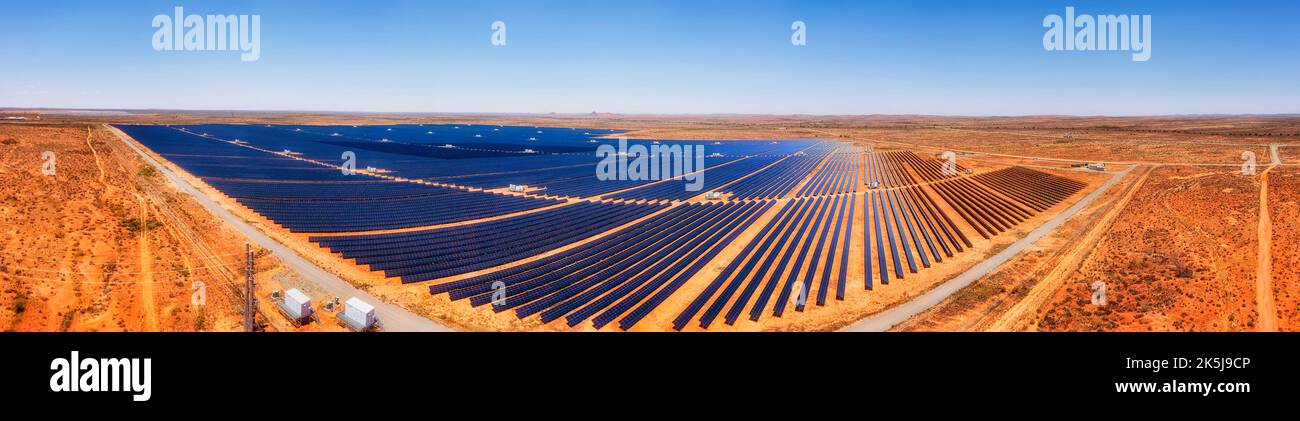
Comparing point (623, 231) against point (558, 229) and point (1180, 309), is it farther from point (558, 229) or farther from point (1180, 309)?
point (1180, 309)

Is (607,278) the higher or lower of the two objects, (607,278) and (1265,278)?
the lower

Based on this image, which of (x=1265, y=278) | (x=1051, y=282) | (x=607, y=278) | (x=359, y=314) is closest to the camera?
(x=359, y=314)

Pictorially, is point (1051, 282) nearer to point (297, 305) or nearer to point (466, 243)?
point (466, 243)

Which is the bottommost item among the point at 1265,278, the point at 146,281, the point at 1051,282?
the point at 1051,282

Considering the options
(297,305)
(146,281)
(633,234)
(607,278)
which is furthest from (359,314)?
(633,234)

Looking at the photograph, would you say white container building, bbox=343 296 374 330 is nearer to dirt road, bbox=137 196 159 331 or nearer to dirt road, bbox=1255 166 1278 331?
dirt road, bbox=137 196 159 331

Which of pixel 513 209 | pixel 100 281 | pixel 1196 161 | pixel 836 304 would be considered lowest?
pixel 836 304
